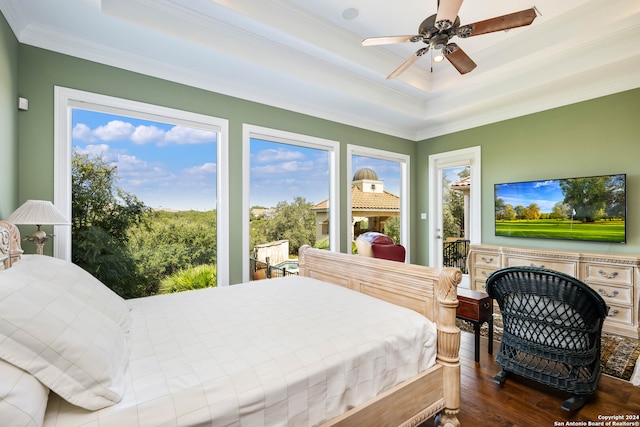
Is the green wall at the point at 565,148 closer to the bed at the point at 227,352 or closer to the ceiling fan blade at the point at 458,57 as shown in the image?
the ceiling fan blade at the point at 458,57

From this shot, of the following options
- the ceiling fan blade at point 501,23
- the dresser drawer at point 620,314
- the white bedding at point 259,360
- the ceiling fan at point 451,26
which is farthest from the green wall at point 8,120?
the dresser drawer at point 620,314

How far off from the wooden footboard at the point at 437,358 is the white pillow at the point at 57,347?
0.83 metres

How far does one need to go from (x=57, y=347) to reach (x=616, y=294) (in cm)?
444

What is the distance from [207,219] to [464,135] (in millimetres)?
4067

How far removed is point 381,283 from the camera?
6.65ft

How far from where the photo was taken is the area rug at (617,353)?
2.31 m

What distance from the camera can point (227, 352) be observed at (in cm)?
121

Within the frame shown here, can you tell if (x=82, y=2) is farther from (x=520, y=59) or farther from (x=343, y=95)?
(x=520, y=59)

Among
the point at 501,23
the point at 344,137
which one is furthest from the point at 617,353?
the point at 344,137

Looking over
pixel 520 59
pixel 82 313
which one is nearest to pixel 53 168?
pixel 82 313

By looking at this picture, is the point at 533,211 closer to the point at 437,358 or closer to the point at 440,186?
the point at 440,186

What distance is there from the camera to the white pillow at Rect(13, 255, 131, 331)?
1312 mm

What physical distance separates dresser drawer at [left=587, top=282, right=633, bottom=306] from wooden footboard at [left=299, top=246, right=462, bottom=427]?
2.61m

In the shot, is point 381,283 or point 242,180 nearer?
point 381,283
